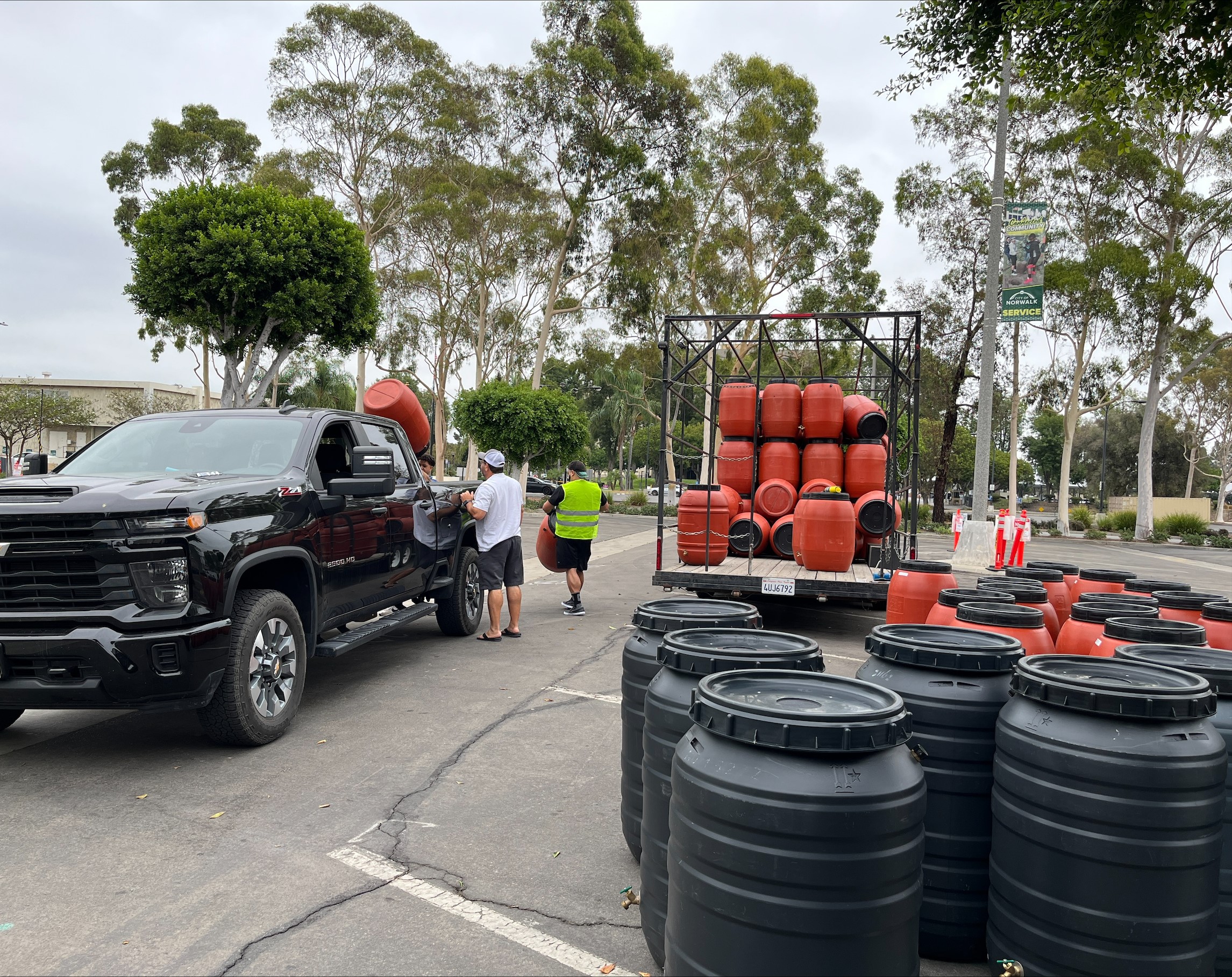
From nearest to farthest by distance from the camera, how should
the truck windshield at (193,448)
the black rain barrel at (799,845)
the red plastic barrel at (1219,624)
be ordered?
1. the black rain barrel at (799,845)
2. the red plastic barrel at (1219,624)
3. the truck windshield at (193,448)

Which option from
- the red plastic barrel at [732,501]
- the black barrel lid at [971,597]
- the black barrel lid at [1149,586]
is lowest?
the black barrel lid at [1149,586]

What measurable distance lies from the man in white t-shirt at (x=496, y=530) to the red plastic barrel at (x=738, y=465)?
343 centimetres

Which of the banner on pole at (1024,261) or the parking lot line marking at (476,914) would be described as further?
the banner on pole at (1024,261)

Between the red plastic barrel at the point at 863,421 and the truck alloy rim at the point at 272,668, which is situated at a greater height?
the red plastic barrel at the point at 863,421

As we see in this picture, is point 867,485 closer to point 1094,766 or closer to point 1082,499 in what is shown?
point 1094,766

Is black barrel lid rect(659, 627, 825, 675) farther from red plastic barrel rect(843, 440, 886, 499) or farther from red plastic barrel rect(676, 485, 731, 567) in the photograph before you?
red plastic barrel rect(843, 440, 886, 499)

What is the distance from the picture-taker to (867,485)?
34.2ft

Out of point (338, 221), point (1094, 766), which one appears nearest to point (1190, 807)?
point (1094, 766)

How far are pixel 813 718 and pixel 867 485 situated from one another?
8.76 m

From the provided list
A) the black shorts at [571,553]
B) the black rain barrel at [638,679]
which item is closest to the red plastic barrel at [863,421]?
the black shorts at [571,553]

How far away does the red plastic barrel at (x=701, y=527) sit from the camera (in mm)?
9422

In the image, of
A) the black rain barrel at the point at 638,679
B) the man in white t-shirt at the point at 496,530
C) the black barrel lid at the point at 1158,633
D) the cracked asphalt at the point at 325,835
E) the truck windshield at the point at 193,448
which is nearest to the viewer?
the cracked asphalt at the point at 325,835

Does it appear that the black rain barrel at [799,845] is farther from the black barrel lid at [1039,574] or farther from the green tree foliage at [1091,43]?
the green tree foliage at [1091,43]

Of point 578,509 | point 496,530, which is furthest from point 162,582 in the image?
point 578,509
